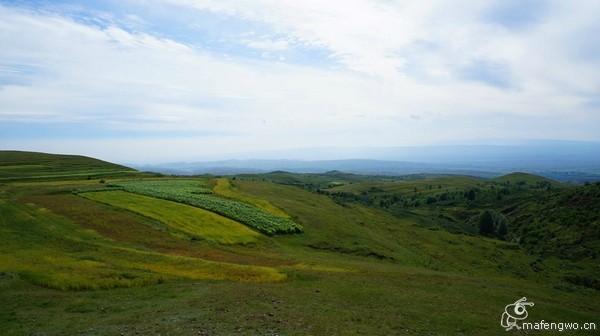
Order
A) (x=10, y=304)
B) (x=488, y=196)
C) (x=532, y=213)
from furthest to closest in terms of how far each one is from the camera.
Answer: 1. (x=488, y=196)
2. (x=532, y=213)
3. (x=10, y=304)

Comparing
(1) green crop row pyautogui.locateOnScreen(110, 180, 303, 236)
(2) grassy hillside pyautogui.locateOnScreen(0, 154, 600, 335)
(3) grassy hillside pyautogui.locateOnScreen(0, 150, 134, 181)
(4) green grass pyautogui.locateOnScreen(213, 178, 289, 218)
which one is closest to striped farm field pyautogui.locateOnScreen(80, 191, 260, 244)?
(2) grassy hillside pyautogui.locateOnScreen(0, 154, 600, 335)

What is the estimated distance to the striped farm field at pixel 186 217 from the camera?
164ft

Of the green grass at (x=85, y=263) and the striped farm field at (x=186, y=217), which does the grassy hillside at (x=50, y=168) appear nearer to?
the striped farm field at (x=186, y=217)

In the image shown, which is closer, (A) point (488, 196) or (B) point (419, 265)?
(B) point (419, 265)

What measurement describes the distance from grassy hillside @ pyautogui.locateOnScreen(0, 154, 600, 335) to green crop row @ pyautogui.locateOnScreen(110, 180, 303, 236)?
233 cm

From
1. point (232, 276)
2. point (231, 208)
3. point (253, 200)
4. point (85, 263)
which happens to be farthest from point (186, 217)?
point (232, 276)

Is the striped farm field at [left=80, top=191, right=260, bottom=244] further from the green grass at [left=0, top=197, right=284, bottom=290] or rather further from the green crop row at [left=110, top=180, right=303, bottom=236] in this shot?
the green grass at [left=0, top=197, right=284, bottom=290]

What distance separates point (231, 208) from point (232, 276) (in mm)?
32614

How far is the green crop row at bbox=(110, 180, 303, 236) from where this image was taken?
2263 inches

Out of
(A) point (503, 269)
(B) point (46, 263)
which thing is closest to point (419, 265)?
(A) point (503, 269)

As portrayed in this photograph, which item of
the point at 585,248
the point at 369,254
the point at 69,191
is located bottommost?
the point at 585,248

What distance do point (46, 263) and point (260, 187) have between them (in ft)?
230

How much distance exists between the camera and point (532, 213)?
112125mm

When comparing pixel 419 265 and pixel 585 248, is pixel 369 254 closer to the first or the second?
pixel 419 265
